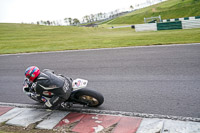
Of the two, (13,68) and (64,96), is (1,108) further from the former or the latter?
(13,68)

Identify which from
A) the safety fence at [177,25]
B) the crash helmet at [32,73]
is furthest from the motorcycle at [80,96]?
the safety fence at [177,25]

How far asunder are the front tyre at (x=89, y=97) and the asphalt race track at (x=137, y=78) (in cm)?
27

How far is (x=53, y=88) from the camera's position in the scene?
495cm

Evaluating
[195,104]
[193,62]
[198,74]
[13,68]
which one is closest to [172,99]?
[195,104]

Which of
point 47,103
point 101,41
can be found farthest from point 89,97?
point 101,41

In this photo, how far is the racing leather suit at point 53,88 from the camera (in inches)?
195

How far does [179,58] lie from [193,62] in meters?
0.86

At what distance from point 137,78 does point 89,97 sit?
93.8 inches

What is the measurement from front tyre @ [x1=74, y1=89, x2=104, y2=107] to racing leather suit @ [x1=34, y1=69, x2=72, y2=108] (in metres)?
0.29

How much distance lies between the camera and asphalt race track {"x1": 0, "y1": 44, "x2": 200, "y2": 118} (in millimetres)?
5129

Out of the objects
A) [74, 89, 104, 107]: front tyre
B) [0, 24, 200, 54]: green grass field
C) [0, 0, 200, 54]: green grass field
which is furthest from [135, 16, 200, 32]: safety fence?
[74, 89, 104, 107]: front tyre

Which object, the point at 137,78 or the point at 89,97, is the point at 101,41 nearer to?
the point at 137,78

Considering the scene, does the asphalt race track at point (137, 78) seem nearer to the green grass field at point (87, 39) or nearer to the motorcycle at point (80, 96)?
the motorcycle at point (80, 96)

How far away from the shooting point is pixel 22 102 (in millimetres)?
6355
